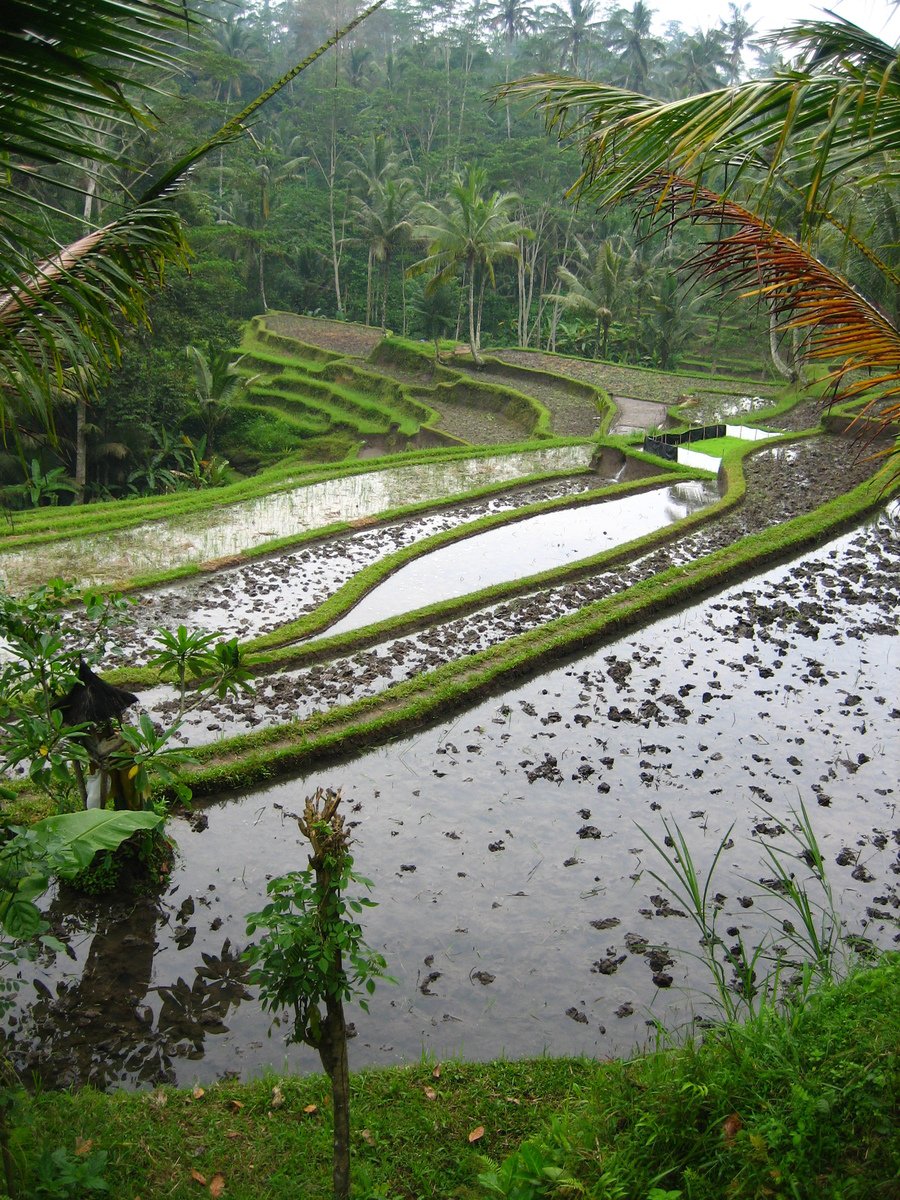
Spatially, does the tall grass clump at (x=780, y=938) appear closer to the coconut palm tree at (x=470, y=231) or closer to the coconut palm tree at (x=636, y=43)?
the coconut palm tree at (x=470, y=231)

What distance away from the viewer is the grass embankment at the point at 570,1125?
2.86m

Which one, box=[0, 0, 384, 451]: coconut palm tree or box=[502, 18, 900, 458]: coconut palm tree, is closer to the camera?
box=[0, 0, 384, 451]: coconut palm tree

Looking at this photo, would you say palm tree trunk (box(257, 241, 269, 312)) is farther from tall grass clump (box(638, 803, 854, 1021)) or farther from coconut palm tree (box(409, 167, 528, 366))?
tall grass clump (box(638, 803, 854, 1021))

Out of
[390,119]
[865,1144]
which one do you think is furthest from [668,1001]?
[390,119]

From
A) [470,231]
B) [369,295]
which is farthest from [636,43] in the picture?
[470,231]

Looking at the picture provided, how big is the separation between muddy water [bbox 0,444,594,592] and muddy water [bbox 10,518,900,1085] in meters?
5.04

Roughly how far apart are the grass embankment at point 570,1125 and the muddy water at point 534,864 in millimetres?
510

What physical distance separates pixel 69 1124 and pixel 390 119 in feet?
148

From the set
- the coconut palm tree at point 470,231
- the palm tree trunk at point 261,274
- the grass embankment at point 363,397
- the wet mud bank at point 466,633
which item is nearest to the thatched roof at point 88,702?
the wet mud bank at point 466,633

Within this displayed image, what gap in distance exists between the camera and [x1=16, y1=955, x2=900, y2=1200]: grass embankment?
9.37 feet

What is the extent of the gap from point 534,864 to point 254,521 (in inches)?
361

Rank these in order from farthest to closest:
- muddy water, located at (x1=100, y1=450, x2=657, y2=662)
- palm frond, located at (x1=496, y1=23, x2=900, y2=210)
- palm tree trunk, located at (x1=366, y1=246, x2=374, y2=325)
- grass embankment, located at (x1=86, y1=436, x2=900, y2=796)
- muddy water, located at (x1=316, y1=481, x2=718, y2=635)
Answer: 1. palm tree trunk, located at (x1=366, y1=246, x2=374, y2=325)
2. muddy water, located at (x1=316, y1=481, x2=718, y2=635)
3. muddy water, located at (x1=100, y1=450, x2=657, y2=662)
4. grass embankment, located at (x1=86, y1=436, x2=900, y2=796)
5. palm frond, located at (x1=496, y1=23, x2=900, y2=210)

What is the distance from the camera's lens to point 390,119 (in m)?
42.5

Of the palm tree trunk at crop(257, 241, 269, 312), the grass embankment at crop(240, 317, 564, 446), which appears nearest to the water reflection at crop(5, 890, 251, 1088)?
the grass embankment at crop(240, 317, 564, 446)
